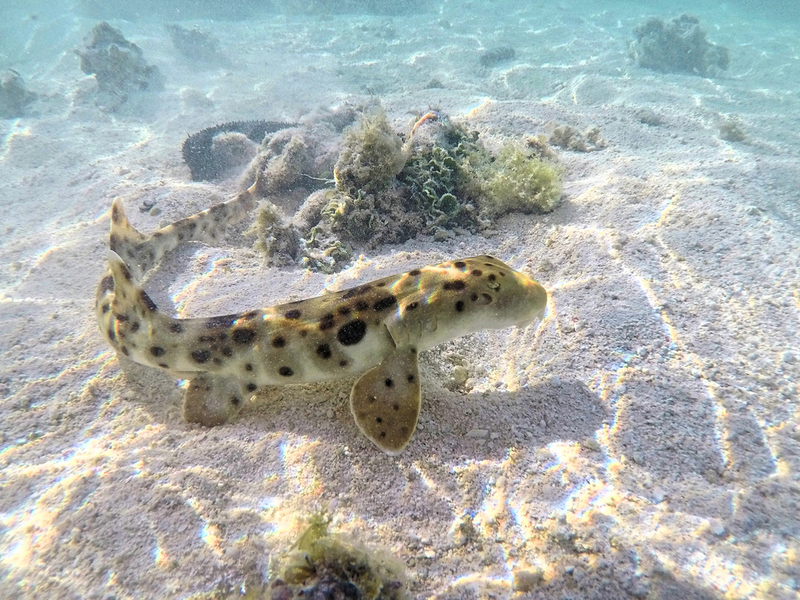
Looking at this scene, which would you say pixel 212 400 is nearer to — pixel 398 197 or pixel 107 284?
pixel 107 284

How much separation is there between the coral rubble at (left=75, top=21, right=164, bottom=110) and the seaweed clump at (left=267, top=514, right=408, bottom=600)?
18.7 metres

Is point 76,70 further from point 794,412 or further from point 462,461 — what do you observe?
point 794,412

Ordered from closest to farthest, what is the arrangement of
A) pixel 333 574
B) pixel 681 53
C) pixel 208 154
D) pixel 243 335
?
pixel 333 574
pixel 243 335
pixel 208 154
pixel 681 53

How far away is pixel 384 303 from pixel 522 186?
3.40 meters

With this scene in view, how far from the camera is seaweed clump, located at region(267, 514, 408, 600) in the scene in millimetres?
1876

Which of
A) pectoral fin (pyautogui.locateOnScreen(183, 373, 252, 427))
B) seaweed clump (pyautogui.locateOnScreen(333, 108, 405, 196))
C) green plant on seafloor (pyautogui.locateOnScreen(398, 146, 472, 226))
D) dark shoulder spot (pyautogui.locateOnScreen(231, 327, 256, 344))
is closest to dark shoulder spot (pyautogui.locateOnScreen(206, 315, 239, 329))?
dark shoulder spot (pyautogui.locateOnScreen(231, 327, 256, 344))

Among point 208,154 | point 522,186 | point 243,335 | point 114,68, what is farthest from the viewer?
point 114,68

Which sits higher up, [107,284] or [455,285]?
[455,285]

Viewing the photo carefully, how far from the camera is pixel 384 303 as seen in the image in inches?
125

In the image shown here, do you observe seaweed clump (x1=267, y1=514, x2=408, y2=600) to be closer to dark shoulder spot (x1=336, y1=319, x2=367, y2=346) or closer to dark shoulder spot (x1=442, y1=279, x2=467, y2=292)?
dark shoulder spot (x1=336, y1=319, x2=367, y2=346)

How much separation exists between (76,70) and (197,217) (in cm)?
2039

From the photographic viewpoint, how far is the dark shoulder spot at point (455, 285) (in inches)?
124

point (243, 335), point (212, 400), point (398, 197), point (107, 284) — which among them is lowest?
point (212, 400)

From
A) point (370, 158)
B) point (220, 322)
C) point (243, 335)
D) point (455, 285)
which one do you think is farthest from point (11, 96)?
point (455, 285)
